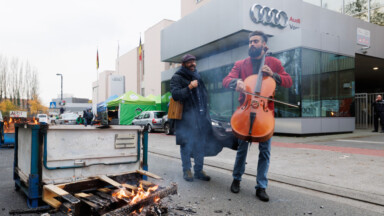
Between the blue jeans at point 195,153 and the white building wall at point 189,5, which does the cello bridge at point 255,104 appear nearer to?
the blue jeans at point 195,153

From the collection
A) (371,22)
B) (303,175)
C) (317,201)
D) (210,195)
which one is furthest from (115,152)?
(371,22)

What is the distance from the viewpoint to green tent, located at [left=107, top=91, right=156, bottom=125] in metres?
18.3

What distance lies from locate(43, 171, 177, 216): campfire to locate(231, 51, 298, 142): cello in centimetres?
89

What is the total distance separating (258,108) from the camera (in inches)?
110

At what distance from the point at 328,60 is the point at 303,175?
902 centimetres

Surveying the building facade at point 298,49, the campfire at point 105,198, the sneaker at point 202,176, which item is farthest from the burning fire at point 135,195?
the building facade at point 298,49

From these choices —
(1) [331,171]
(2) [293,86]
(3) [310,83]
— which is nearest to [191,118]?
(1) [331,171]

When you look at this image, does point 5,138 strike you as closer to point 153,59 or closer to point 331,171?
point 331,171

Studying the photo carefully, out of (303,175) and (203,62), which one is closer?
(303,175)

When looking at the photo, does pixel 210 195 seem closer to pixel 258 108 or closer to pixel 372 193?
pixel 258 108

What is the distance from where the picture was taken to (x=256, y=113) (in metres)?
2.76

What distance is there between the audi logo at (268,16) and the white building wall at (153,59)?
1745cm

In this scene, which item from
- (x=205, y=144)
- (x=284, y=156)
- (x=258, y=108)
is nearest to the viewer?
(x=258, y=108)

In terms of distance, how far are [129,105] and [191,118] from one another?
1536cm
